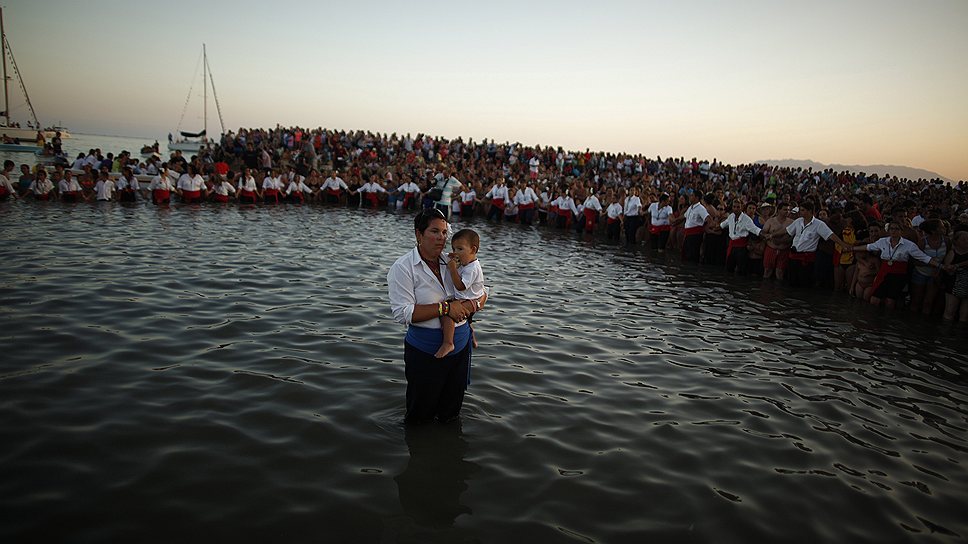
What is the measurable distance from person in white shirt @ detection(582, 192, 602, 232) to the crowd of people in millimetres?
40

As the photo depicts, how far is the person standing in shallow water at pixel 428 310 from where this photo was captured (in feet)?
13.8

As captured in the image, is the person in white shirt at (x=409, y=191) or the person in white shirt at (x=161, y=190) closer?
the person in white shirt at (x=161, y=190)

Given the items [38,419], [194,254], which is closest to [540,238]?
[194,254]

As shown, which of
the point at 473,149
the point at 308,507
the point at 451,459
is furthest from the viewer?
the point at 473,149

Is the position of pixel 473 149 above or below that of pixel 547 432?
above

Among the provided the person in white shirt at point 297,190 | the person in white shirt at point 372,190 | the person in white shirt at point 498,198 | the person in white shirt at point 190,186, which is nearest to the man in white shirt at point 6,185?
the person in white shirt at point 190,186

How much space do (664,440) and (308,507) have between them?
118 inches

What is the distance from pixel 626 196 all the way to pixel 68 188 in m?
18.7

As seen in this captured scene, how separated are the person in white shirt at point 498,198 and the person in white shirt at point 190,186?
457 inches

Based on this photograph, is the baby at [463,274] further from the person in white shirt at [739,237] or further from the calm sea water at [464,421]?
the person in white shirt at [739,237]

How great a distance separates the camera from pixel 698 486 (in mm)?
4312

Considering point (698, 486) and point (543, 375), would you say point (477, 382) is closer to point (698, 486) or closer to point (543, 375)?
point (543, 375)

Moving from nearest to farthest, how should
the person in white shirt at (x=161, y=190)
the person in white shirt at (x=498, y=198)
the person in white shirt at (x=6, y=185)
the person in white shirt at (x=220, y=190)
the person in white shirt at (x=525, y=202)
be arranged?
the person in white shirt at (x=6, y=185)
the person in white shirt at (x=161, y=190)
the person in white shirt at (x=220, y=190)
the person in white shirt at (x=525, y=202)
the person in white shirt at (x=498, y=198)

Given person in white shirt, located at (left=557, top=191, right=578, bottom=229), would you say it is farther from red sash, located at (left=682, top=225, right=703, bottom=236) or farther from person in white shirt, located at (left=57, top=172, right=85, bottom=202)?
person in white shirt, located at (left=57, top=172, right=85, bottom=202)
